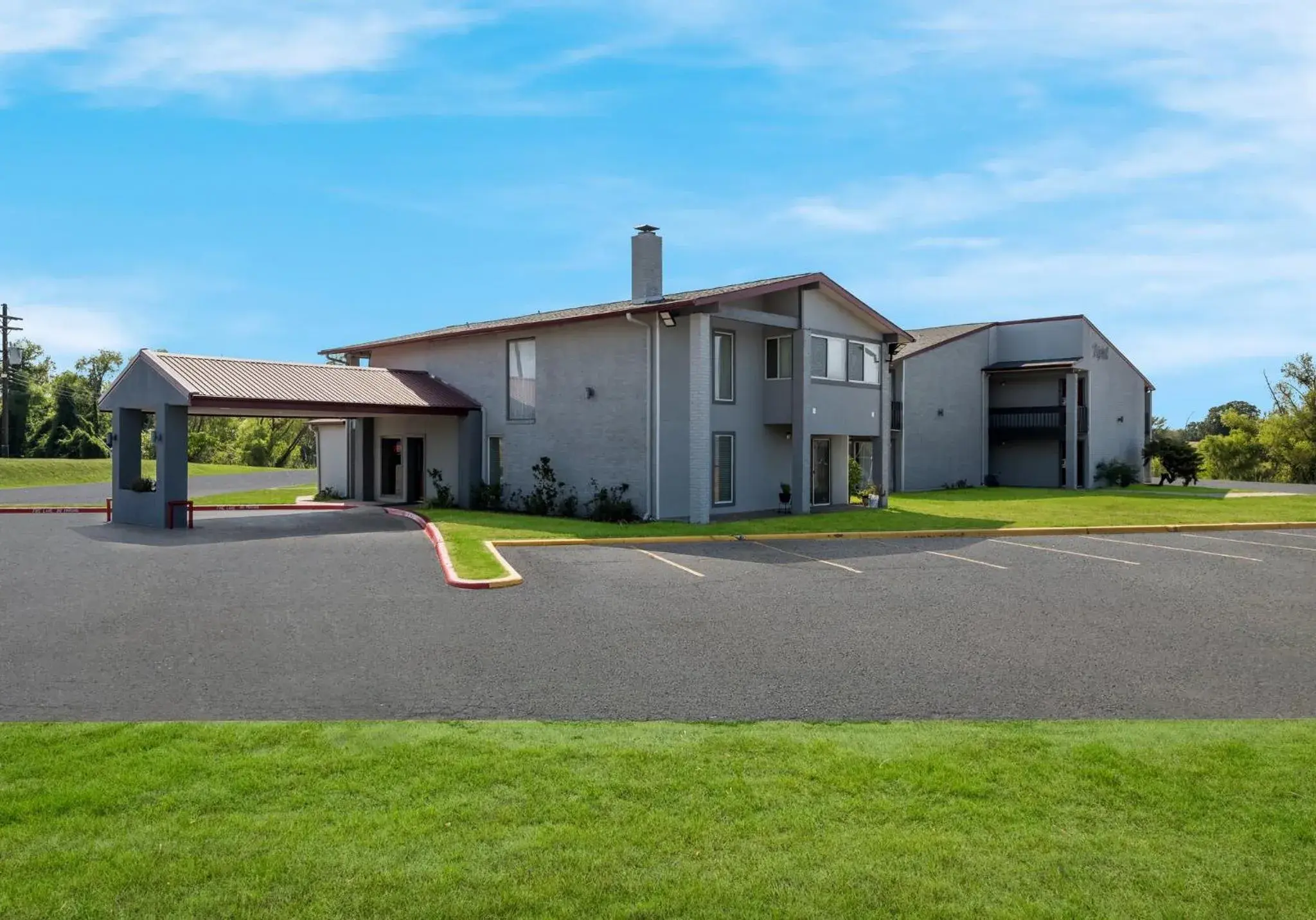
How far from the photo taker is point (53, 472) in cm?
4675

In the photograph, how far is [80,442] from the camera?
59.0m

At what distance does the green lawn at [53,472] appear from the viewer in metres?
43.2

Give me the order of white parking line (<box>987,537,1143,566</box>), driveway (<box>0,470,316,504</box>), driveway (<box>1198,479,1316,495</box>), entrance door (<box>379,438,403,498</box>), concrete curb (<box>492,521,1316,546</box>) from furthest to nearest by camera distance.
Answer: driveway (<box>1198,479,1316,495</box>)
driveway (<box>0,470,316,504</box>)
entrance door (<box>379,438,403,498</box>)
concrete curb (<box>492,521,1316,546</box>)
white parking line (<box>987,537,1143,566</box>)

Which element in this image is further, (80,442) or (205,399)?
(80,442)

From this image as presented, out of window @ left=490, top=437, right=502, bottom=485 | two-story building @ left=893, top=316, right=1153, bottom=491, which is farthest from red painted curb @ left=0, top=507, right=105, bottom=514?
two-story building @ left=893, top=316, right=1153, bottom=491

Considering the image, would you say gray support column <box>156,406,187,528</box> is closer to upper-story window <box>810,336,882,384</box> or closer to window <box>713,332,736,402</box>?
window <box>713,332,736,402</box>

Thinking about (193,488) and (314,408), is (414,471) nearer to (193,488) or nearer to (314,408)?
(314,408)

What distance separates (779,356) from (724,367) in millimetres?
1735

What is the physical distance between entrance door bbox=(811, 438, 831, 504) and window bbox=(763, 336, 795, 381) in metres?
3.14

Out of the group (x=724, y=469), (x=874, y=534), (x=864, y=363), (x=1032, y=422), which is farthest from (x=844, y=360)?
(x=1032, y=422)

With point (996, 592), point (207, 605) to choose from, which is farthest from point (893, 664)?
point (207, 605)

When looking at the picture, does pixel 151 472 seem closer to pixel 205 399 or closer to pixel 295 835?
pixel 205 399

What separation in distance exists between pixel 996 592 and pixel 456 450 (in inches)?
725

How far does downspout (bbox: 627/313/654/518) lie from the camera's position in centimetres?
2164
